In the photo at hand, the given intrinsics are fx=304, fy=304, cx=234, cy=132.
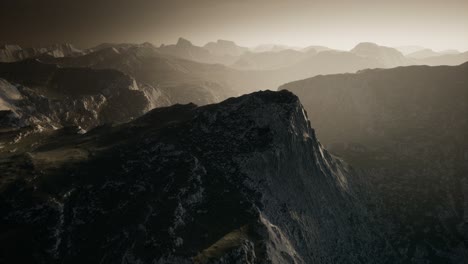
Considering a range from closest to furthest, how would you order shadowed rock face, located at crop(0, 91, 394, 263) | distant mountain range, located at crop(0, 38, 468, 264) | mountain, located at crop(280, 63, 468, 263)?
shadowed rock face, located at crop(0, 91, 394, 263) < distant mountain range, located at crop(0, 38, 468, 264) < mountain, located at crop(280, 63, 468, 263)

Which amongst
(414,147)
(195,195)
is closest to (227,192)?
(195,195)

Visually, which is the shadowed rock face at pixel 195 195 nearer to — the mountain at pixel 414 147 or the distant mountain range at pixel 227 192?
the distant mountain range at pixel 227 192

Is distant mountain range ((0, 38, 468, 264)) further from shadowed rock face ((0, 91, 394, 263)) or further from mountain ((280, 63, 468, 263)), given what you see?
mountain ((280, 63, 468, 263))

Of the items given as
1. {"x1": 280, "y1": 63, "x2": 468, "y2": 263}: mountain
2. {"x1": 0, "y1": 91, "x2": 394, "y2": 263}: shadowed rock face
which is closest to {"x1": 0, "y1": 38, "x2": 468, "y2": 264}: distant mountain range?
{"x1": 0, "y1": 91, "x2": 394, "y2": 263}: shadowed rock face

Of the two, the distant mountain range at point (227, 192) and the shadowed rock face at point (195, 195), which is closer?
the shadowed rock face at point (195, 195)

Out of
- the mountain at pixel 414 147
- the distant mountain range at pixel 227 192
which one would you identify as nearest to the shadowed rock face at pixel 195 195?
the distant mountain range at pixel 227 192

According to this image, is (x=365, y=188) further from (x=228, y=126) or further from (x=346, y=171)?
(x=228, y=126)

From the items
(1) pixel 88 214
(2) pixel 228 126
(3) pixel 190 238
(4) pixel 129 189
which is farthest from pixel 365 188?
(1) pixel 88 214
